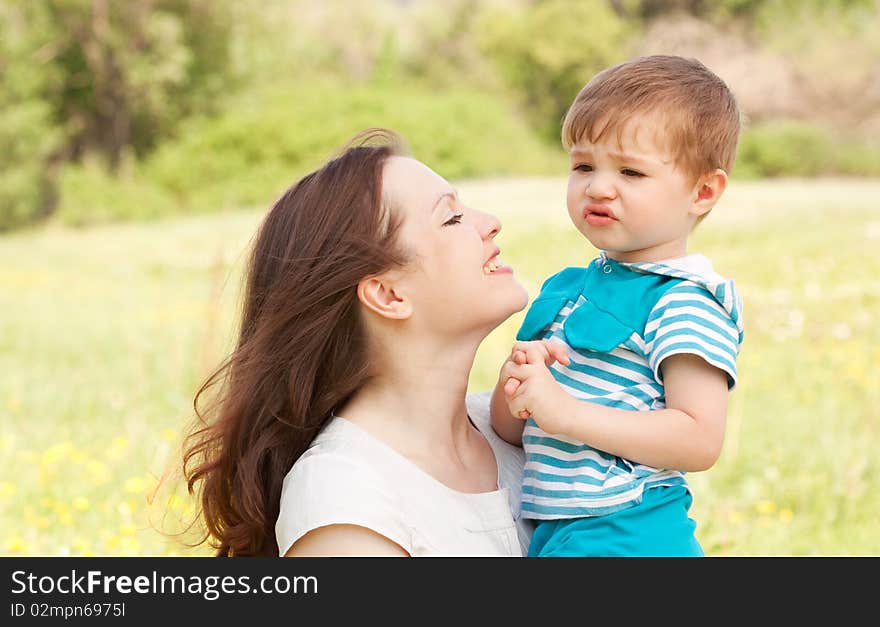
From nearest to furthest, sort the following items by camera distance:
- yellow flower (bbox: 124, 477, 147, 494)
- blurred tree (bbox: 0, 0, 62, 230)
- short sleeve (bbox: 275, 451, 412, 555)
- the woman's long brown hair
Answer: short sleeve (bbox: 275, 451, 412, 555) < the woman's long brown hair < yellow flower (bbox: 124, 477, 147, 494) < blurred tree (bbox: 0, 0, 62, 230)

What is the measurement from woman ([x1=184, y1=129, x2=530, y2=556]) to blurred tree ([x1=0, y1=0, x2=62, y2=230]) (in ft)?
54.3

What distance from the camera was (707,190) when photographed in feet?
6.34

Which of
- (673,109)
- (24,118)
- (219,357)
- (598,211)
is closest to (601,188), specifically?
(598,211)

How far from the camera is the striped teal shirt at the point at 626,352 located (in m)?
1.79

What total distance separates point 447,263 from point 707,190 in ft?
1.53

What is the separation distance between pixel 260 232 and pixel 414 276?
30 cm

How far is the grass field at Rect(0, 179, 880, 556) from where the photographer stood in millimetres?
3984

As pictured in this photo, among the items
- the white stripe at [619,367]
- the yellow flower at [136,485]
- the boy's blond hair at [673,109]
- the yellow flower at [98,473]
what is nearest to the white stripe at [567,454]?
the white stripe at [619,367]

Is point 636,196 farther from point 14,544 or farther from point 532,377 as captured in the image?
point 14,544

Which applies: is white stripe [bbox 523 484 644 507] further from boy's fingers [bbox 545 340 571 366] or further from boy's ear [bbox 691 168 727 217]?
boy's ear [bbox 691 168 727 217]

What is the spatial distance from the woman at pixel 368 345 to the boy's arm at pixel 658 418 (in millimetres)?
195

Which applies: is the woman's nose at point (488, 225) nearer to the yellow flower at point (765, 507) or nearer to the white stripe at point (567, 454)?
the white stripe at point (567, 454)

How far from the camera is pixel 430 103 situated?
19.8 m

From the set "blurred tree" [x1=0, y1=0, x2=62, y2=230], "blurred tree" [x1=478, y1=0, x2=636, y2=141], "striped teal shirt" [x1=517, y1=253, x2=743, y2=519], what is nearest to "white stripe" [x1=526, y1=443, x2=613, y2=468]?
"striped teal shirt" [x1=517, y1=253, x2=743, y2=519]
